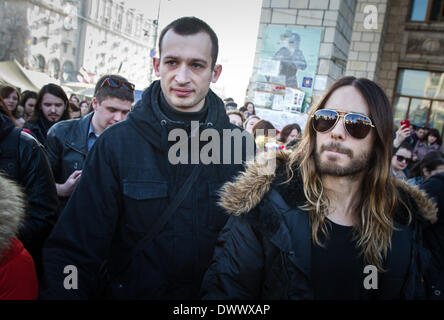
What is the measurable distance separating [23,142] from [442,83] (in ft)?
48.0

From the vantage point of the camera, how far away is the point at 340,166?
161 centimetres

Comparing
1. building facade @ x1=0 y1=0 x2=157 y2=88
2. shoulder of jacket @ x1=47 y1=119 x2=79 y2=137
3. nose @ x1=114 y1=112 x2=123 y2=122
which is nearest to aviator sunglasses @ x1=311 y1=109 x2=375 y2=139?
nose @ x1=114 y1=112 x2=123 y2=122

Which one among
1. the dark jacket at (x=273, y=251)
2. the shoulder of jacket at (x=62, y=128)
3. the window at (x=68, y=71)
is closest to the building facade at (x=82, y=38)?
the window at (x=68, y=71)

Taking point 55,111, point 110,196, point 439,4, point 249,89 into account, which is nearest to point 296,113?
point 249,89

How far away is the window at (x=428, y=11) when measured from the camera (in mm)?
12188

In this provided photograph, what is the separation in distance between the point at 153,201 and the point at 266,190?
0.60 m

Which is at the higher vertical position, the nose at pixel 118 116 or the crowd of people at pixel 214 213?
the nose at pixel 118 116

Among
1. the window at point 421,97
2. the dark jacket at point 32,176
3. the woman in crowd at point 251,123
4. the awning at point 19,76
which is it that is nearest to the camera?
the dark jacket at point 32,176

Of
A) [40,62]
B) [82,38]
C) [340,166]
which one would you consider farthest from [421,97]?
[82,38]

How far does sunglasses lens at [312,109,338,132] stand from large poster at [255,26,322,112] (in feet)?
13.2

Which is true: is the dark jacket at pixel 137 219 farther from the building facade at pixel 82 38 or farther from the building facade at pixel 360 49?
the building facade at pixel 82 38

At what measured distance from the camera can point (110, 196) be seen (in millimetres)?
1639

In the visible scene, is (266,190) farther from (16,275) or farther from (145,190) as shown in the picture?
(16,275)

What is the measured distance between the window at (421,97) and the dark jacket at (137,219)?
13.2m
